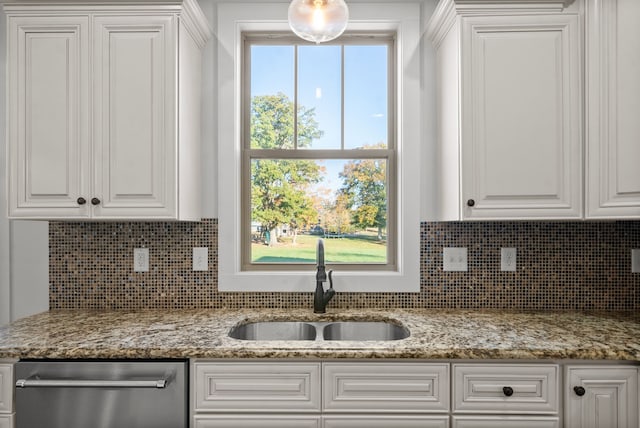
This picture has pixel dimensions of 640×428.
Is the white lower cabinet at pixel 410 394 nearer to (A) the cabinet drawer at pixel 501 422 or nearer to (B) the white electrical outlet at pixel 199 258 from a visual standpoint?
(A) the cabinet drawer at pixel 501 422

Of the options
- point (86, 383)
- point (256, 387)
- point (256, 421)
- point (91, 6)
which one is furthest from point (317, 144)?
point (86, 383)

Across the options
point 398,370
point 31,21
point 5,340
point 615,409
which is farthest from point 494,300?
point 31,21

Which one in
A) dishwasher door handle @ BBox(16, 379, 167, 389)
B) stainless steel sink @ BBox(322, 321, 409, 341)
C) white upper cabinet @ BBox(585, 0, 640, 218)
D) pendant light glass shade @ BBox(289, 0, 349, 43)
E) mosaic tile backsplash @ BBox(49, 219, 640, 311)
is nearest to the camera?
pendant light glass shade @ BBox(289, 0, 349, 43)

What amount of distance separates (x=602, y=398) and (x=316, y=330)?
3.83 feet

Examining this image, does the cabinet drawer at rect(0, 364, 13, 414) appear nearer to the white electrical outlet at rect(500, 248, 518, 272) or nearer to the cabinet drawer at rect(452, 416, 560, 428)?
the cabinet drawer at rect(452, 416, 560, 428)

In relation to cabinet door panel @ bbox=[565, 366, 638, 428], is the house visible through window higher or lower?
higher

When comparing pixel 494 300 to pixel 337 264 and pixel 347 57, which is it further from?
pixel 347 57

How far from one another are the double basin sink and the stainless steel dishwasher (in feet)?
1.79

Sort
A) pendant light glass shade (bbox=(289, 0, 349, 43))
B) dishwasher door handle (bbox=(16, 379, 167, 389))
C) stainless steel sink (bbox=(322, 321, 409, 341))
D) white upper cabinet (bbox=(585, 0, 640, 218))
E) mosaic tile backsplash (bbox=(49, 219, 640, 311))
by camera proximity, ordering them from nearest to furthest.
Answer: pendant light glass shade (bbox=(289, 0, 349, 43)) → dishwasher door handle (bbox=(16, 379, 167, 389)) → white upper cabinet (bbox=(585, 0, 640, 218)) → stainless steel sink (bbox=(322, 321, 409, 341)) → mosaic tile backsplash (bbox=(49, 219, 640, 311))

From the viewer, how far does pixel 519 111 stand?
6.24 ft

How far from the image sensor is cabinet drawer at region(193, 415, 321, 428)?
161 cm

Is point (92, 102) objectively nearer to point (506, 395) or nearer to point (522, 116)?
point (522, 116)

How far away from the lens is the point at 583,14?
1.90 metres

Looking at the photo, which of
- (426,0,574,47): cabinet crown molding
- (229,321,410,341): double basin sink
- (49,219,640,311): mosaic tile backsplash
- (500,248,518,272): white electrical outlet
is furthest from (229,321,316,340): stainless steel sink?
(426,0,574,47): cabinet crown molding
